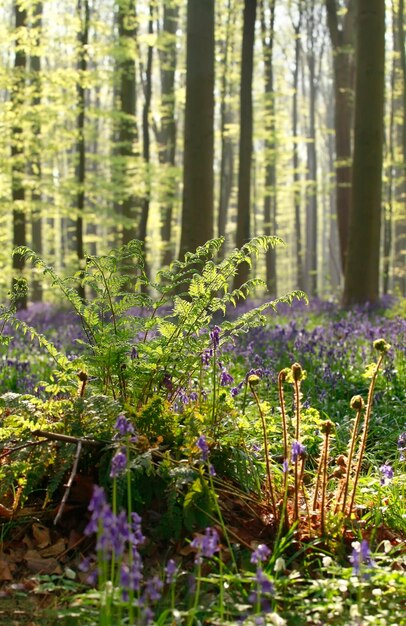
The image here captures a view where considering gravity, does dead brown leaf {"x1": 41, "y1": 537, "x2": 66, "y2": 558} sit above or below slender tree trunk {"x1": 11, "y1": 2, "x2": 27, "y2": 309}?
below

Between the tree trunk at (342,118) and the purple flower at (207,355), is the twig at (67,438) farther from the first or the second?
the tree trunk at (342,118)

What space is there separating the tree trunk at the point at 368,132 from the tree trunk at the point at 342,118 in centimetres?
492

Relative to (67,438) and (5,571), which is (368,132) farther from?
(5,571)

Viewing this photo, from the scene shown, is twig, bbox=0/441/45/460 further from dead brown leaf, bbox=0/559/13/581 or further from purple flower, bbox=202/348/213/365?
purple flower, bbox=202/348/213/365

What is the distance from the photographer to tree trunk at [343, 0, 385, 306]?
11023 millimetres

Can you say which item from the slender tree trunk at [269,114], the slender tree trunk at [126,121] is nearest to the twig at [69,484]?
the slender tree trunk at [126,121]

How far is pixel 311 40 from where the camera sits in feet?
102

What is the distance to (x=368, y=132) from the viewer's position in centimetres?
1118

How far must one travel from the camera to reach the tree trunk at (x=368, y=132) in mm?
11023

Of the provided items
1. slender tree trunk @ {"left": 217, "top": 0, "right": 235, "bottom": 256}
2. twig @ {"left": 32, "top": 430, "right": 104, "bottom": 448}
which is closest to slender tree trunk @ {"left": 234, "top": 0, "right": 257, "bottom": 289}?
slender tree trunk @ {"left": 217, "top": 0, "right": 235, "bottom": 256}

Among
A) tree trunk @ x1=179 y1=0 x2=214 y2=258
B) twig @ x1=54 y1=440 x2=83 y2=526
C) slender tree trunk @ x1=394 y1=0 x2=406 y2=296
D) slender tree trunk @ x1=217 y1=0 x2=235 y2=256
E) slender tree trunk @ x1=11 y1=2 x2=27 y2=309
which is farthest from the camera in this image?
slender tree trunk @ x1=217 y1=0 x2=235 y2=256

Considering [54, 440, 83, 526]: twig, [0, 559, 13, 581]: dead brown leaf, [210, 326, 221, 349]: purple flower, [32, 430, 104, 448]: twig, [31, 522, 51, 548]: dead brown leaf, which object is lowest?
[0, 559, 13, 581]: dead brown leaf

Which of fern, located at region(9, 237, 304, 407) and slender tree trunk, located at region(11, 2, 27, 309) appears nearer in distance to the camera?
fern, located at region(9, 237, 304, 407)

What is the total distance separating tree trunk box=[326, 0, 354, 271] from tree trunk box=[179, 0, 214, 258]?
292 inches
